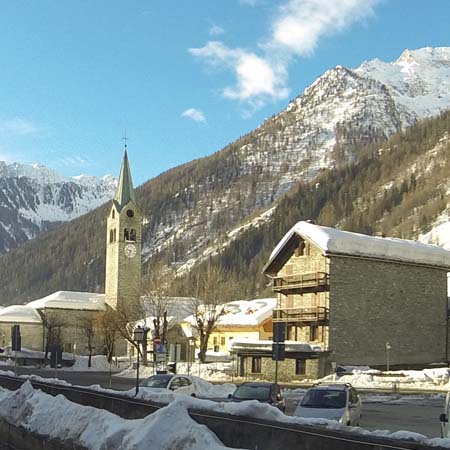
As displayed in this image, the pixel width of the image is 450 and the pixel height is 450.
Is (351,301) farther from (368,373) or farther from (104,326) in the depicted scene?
(104,326)

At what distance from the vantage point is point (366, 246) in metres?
57.8

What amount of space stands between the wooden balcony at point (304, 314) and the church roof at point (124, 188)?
57.6m

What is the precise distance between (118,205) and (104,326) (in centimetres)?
3495

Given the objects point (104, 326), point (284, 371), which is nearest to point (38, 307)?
point (104, 326)

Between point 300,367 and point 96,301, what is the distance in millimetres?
66747

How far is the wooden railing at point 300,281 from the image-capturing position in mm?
56438

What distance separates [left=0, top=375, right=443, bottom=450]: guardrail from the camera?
11.3 metres

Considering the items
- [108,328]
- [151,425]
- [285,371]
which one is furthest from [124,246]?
[151,425]

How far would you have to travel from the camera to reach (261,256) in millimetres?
197625

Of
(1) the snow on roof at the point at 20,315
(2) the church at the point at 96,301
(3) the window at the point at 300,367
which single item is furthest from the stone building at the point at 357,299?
(1) the snow on roof at the point at 20,315

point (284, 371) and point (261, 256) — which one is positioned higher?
point (261, 256)

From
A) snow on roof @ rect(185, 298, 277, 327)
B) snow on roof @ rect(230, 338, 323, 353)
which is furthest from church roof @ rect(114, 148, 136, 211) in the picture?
snow on roof @ rect(230, 338, 323, 353)

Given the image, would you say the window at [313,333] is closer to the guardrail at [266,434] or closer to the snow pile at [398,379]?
the snow pile at [398,379]

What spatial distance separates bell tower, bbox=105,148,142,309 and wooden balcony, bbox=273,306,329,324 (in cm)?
5333
